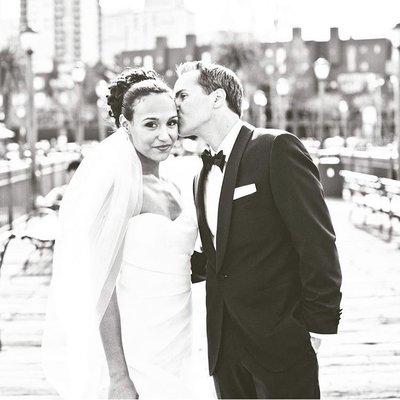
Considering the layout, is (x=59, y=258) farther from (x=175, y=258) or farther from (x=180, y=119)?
(x=180, y=119)

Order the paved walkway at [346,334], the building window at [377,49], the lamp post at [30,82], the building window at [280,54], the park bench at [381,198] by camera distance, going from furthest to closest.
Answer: the building window at [377,49]
the building window at [280,54]
the lamp post at [30,82]
the park bench at [381,198]
the paved walkway at [346,334]

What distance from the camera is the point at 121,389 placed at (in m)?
2.98

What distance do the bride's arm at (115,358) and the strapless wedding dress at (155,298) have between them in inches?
1.8

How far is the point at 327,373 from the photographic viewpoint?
227 inches

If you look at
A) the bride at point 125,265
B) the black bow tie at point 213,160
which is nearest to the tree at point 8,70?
the bride at point 125,265

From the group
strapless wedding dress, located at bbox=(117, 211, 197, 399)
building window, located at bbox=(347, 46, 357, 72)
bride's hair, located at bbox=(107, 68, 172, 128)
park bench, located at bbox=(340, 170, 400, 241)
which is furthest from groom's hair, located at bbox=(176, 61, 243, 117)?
building window, located at bbox=(347, 46, 357, 72)

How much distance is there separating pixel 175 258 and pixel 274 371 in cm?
59

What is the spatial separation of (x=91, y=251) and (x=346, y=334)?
456cm

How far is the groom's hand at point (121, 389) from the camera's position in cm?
296

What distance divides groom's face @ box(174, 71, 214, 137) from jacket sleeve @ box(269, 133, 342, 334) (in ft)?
1.07

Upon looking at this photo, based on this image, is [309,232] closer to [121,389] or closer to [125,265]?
[125,265]

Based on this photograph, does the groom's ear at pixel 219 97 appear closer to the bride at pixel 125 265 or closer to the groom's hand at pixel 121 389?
the bride at pixel 125 265

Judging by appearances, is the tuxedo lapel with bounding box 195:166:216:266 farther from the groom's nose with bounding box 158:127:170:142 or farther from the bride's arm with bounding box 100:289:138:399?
the bride's arm with bounding box 100:289:138:399

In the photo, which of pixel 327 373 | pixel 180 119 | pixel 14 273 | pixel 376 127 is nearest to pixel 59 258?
pixel 180 119
